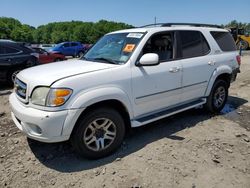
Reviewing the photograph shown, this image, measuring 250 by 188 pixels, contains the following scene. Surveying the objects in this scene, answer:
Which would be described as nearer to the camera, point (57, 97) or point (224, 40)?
point (57, 97)

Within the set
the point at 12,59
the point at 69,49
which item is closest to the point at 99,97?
the point at 12,59

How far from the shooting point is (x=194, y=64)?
5008 millimetres

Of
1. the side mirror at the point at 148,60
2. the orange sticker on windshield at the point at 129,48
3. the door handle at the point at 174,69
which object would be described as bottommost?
the door handle at the point at 174,69

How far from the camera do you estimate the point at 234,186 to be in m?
3.32

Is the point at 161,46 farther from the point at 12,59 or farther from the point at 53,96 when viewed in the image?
the point at 12,59

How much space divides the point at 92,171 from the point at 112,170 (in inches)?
10.4

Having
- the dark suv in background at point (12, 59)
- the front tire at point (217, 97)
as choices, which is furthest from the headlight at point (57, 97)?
the dark suv in background at point (12, 59)

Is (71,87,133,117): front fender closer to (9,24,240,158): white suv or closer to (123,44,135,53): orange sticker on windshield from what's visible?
(9,24,240,158): white suv

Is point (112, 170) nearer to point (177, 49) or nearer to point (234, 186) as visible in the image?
point (234, 186)

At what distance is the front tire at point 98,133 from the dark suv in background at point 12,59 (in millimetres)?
5521

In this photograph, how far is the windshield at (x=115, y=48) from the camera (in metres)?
4.25

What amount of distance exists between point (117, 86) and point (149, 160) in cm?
114

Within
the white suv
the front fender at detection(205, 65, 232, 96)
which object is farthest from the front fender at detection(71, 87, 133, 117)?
the front fender at detection(205, 65, 232, 96)

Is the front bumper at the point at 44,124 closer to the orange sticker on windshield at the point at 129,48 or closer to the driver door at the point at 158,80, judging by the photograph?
the driver door at the point at 158,80
